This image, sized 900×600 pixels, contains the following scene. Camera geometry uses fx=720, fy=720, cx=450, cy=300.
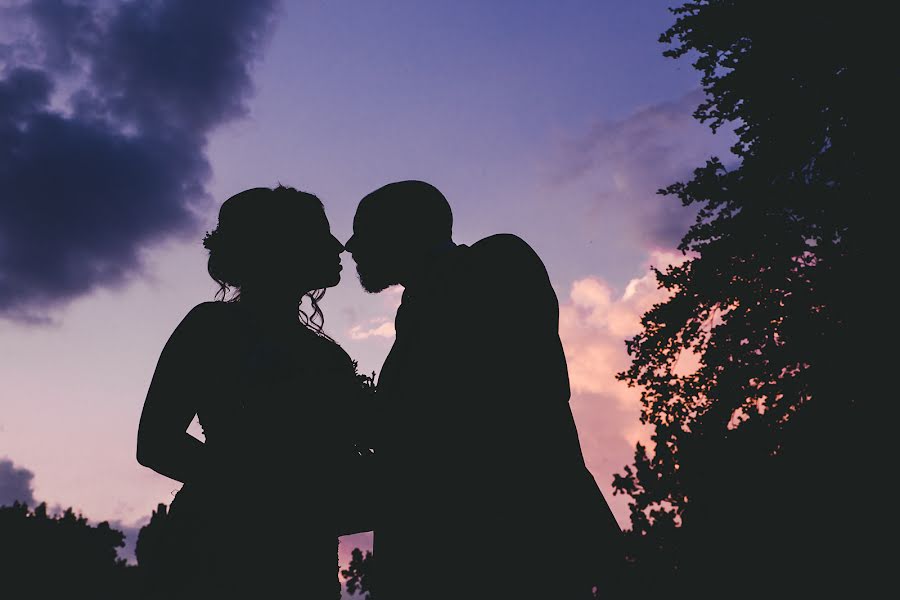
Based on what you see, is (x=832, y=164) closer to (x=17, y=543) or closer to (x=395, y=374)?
(x=395, y=374)

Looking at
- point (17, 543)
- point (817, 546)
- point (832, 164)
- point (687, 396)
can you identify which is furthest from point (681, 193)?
point (17, 543)

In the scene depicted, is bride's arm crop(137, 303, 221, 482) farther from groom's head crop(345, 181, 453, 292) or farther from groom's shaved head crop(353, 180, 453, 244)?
groom's shaved head crop(353, 180, 453, 244)

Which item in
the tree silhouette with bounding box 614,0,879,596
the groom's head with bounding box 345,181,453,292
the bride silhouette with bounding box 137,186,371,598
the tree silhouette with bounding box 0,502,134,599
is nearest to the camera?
the bride silhouette with bounding box 137,186,371,598

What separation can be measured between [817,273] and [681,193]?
3474mm

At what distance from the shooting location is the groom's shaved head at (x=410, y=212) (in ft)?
11.1

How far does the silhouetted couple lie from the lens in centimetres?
273

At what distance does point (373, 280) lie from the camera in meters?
3.50

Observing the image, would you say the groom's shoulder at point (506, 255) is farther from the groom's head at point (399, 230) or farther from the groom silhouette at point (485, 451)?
the groom's head at point (399, 230)

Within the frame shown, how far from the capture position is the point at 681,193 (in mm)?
16188

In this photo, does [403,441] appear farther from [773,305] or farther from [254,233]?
[773,305]

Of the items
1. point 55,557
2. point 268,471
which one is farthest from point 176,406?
point 55,557

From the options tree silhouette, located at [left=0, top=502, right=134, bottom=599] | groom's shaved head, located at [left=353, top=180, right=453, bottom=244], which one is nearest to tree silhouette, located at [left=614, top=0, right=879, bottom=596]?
groom's shaved head, located at [left=353, top=180, right=453, bottom=244]

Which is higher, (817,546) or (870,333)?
(870,333)

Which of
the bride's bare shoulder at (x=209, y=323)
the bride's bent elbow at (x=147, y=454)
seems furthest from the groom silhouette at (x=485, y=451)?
the bride's bent elbow at (x=147, y=454)
